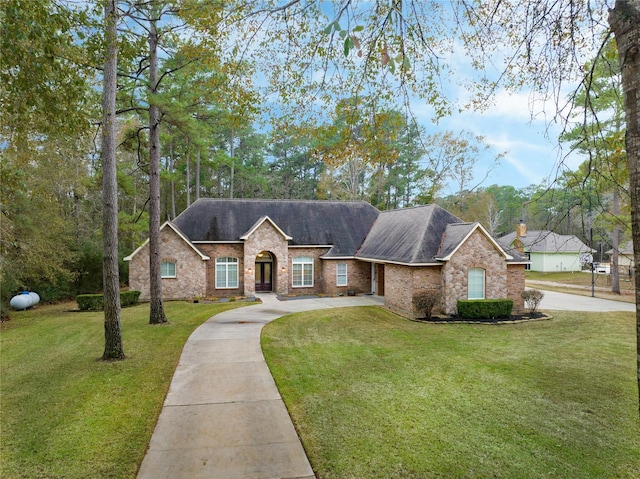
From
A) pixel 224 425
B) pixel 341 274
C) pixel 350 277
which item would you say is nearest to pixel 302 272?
pixel 341 274

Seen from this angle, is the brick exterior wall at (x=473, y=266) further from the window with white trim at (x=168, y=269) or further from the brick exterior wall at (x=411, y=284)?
the window with white trim at (x=168, y=269)

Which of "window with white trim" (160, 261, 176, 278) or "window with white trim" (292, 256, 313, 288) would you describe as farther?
"window with white trim" (292, 256, 313, 288)

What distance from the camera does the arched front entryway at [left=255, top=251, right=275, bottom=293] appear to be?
984 inches

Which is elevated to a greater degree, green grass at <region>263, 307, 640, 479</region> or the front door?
the front door

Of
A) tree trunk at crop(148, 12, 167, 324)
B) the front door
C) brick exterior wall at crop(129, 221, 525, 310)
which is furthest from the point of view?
the front door

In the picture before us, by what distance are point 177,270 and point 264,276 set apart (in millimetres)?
6193

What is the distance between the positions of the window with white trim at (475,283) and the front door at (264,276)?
1305 cm

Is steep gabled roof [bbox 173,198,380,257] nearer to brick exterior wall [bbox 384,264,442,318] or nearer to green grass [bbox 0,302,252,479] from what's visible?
brick exterior wall [bbox 384,264,442,318]

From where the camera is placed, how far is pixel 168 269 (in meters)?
20.8

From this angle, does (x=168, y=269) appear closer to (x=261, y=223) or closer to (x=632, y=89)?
(x=261, y=223)

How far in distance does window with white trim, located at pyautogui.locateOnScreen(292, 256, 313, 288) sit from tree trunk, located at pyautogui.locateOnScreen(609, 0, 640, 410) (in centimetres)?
2057

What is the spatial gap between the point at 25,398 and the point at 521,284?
63.4 ft

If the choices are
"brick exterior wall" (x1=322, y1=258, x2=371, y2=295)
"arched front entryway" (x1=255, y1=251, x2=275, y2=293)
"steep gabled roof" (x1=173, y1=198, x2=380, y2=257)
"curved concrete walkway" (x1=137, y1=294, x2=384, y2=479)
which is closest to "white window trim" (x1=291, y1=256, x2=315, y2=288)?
"brick exterior wall" (x1=322, y1=258, x2=371, y2=295)

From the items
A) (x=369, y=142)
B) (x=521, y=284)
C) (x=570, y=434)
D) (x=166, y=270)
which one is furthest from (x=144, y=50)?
(x=521, y=284)
